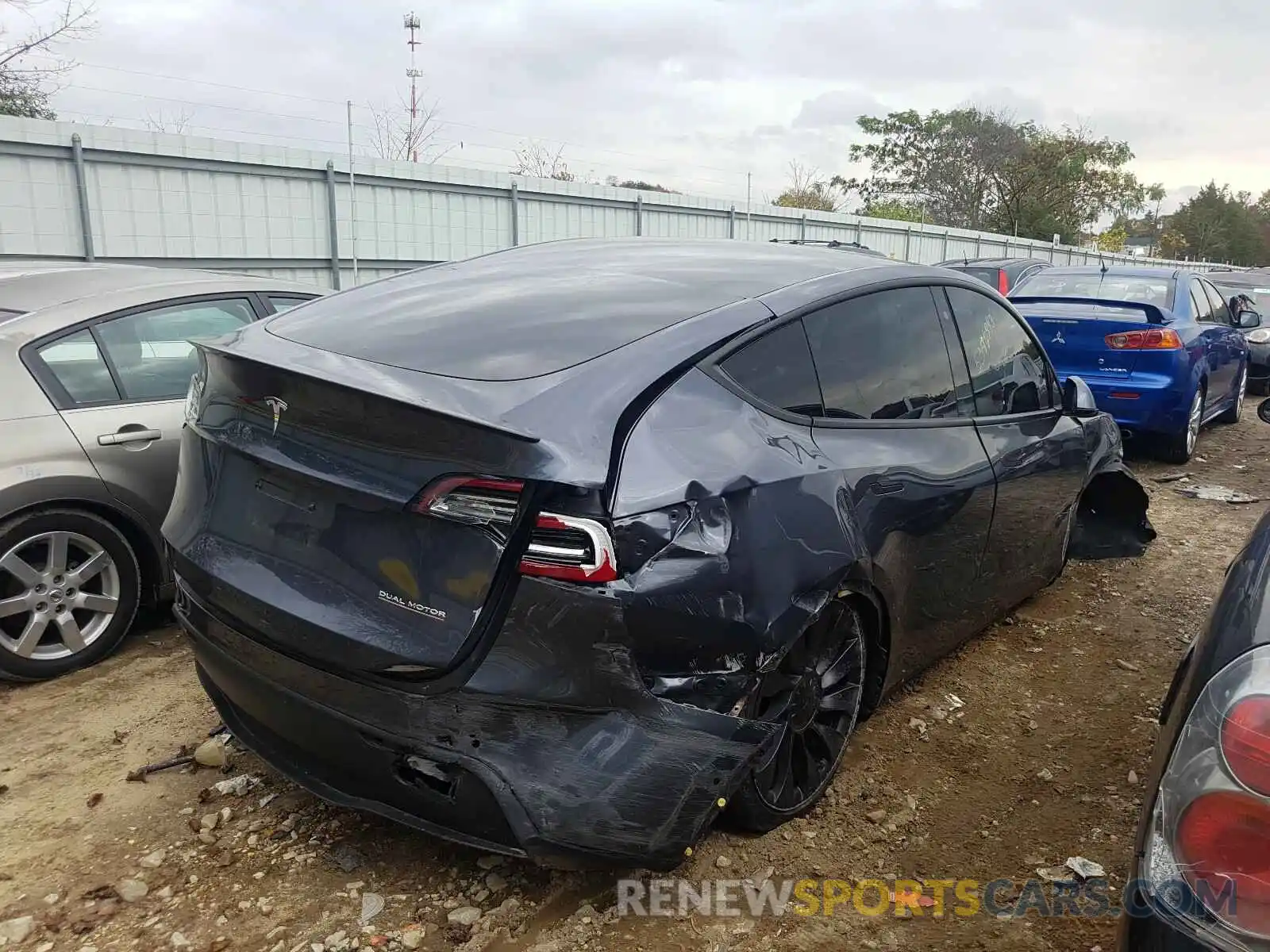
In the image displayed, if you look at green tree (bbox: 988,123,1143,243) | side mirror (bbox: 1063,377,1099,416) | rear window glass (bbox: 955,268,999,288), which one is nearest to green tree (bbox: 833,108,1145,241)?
green tree (bbox: 988,123,1143,243)

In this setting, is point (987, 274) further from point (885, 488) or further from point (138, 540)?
point (138, 540)

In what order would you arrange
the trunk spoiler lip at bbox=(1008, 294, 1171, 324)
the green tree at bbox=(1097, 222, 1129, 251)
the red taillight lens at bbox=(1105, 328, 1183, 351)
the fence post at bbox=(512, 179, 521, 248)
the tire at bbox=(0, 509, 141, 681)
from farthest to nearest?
the green tree at bbox=(1097, 222, 1129, 251) < the fence post at bbox=(512, 179, 521, 248) < the trunk spoiler lip at bbox=(1008, 294, 1171, 324) < the red taillight lens at bbox=(1105, 328, 1183, 351) < the tire at bbox=(0, 509, 141, 681)

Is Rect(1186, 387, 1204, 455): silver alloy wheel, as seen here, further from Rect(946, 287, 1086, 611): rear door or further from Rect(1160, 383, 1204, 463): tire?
Rect(946, 287, 1086, 611): rear door

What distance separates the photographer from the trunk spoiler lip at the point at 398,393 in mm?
1983

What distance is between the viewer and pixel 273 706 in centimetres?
230

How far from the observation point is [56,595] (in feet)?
11.7

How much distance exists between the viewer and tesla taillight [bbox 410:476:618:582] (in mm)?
1960

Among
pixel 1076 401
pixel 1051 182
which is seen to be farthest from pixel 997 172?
pixel 1076 401

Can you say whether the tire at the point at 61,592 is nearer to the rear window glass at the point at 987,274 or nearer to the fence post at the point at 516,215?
the fence post at the point at 516,215

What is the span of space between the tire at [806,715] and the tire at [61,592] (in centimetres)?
262

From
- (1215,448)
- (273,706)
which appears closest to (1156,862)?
(273,706)

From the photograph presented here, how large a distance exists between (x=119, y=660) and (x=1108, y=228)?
5773 cm

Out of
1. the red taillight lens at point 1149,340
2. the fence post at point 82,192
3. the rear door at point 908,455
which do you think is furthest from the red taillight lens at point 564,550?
the fence post at point 82,192

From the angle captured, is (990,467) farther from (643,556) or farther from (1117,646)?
(643,556)
